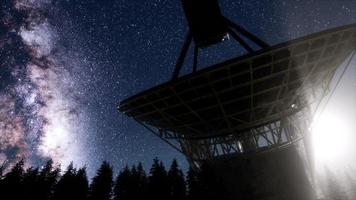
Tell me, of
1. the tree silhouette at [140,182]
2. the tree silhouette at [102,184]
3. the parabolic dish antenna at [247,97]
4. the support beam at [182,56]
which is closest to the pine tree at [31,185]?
the tree silhouette at [102,184]

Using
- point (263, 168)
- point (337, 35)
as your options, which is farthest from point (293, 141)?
point (337, 35)

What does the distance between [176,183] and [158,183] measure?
2.87 m

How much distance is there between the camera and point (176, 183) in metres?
44.6

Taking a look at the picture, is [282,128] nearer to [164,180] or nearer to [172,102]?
[172,102]

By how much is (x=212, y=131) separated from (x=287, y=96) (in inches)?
214

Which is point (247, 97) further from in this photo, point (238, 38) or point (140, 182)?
point (140, 182)

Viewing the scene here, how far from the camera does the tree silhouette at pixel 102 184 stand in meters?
47.8

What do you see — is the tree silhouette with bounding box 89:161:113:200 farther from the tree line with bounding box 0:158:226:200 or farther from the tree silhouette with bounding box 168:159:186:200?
the tree silhouette with bounding box 168:159:186:200

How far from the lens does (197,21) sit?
1377 centimetres

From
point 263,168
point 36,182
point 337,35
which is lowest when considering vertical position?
point 263,168

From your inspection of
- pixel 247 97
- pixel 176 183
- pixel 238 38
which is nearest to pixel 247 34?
pixel 238 38

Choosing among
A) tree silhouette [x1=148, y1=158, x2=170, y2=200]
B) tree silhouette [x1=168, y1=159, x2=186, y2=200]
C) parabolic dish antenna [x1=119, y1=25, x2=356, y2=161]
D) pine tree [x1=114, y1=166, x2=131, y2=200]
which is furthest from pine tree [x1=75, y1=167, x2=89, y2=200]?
parabolic dish antenna [x1=119, y1=25, x2=356, y2=161]

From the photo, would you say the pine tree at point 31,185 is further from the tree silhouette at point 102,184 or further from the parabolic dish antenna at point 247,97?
the parabolic dish antenna at point 247,97

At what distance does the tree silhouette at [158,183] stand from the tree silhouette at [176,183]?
2.62 feet
